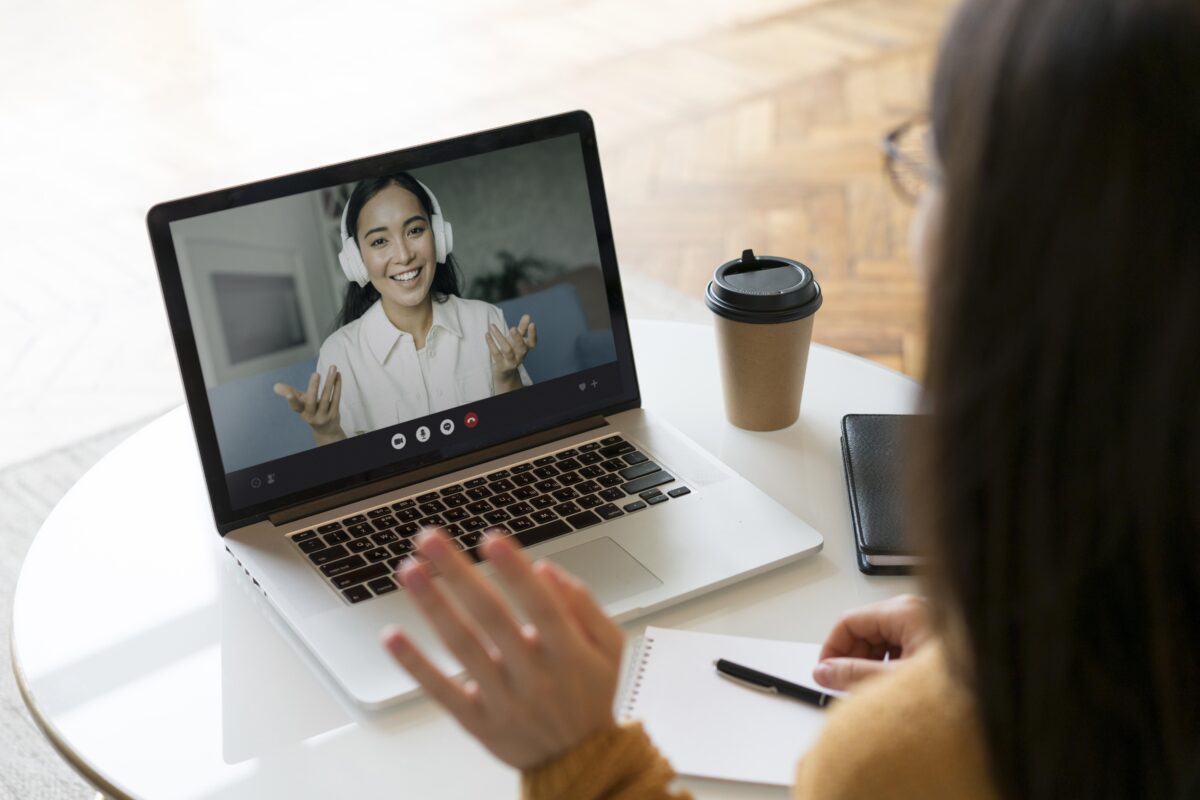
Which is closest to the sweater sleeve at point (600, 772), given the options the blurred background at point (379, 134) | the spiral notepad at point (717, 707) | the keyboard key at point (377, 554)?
the spiral notepad at point (717, 707)

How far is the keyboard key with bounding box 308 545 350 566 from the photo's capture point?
101 cm

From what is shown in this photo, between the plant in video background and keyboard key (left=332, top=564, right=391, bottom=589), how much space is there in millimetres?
264

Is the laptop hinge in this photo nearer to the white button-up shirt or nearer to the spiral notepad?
the white button-up shirt

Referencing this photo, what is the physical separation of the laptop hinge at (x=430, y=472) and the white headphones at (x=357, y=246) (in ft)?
0.58

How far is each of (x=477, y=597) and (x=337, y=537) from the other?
433mm

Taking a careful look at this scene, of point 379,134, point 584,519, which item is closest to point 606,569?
point 584,519

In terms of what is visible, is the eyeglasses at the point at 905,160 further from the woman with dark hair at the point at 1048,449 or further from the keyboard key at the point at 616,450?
the woman with dark hair at the point at 1048,449

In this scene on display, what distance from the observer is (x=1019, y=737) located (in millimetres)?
574

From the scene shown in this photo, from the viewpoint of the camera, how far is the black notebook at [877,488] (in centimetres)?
100

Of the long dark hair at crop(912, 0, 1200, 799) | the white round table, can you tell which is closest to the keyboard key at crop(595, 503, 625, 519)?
the white round table

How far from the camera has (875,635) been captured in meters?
0.88

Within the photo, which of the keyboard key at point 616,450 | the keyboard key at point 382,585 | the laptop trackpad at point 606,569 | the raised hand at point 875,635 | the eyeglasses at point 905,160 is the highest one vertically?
the keyboard key at point 616,450

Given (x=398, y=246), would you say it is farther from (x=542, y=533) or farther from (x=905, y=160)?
(x=905, y=160)

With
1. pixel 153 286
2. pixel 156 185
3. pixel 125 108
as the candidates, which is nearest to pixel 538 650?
pixel 153 286
